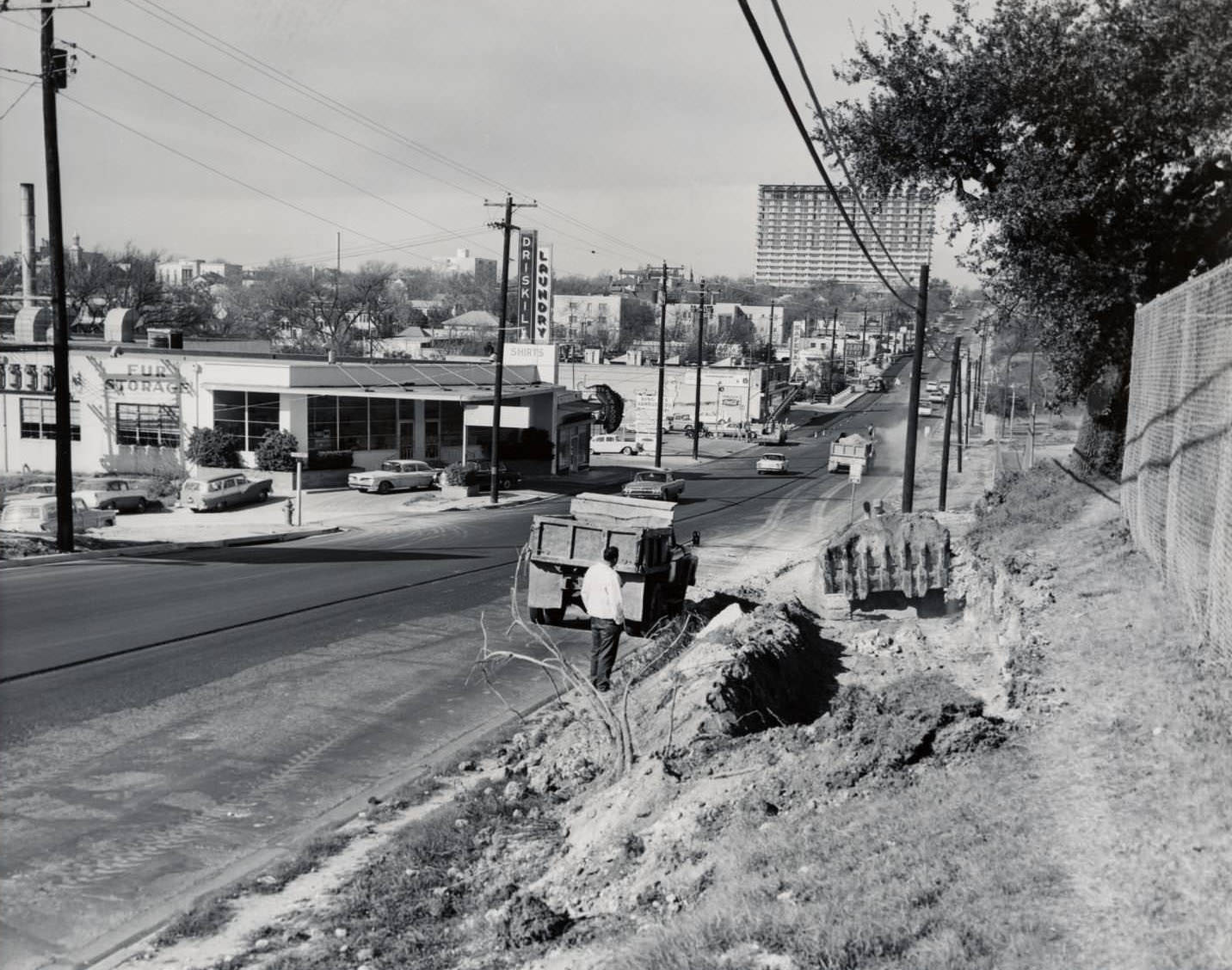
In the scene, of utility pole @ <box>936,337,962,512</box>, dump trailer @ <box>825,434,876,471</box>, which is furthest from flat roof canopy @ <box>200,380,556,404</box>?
utility pole @ <box>936,337,962,512</box>

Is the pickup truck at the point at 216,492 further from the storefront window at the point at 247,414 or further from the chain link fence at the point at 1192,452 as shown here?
Answer: the chain link fence at the point at 1192,452

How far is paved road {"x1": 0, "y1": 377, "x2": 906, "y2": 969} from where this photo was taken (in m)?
8.45

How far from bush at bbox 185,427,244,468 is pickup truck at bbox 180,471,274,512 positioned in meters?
2.49

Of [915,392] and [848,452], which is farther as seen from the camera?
[848,452]

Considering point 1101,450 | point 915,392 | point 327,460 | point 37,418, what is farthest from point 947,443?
point 37,418

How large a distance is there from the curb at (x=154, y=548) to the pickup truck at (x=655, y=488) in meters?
9.69

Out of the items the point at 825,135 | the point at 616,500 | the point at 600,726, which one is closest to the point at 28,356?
the point at 825,135

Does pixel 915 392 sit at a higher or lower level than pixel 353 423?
higher

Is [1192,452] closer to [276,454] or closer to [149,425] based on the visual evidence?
[276,454]

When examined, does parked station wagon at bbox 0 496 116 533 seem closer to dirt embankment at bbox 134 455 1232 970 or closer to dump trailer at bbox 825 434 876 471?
dirt embankment at bbox 134 455 1232 970

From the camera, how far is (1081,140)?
25406 millimetres

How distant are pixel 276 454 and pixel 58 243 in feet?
65.2

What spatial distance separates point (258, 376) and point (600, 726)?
3779cm

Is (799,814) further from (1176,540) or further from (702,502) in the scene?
(702,502)
